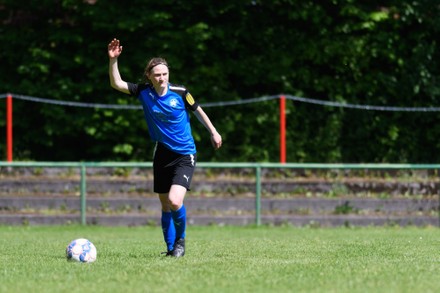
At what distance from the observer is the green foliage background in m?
18.4

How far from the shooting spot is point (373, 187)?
17.7m

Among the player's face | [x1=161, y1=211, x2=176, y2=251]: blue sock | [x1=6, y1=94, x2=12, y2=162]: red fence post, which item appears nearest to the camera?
the player's face

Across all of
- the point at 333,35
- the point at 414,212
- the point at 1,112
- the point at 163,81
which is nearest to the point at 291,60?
the point at 333,35

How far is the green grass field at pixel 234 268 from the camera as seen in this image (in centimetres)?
684

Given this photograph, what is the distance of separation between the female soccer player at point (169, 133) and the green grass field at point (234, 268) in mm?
393

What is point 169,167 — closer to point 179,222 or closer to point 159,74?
point 179,222

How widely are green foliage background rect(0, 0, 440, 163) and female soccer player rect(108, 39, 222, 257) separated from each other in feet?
29.1

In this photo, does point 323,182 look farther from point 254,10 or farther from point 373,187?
point 254,10

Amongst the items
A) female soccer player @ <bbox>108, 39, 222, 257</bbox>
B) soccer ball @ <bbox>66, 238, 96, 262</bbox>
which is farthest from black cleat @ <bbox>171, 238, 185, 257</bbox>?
soccer ball @ <bbox>66, 238, 96, 262</bbox>

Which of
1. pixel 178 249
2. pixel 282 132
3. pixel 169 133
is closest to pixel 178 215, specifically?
pixel 178 249

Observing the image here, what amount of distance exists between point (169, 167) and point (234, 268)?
5.58 feet

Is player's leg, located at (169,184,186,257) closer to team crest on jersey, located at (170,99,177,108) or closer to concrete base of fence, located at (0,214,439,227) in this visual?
team crest on jersey, located at (170,99,177,108)

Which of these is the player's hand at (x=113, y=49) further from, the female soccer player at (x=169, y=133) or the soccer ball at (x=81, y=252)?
the soccer ball at (x=81, y=252)

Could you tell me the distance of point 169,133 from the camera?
30.5 ft
